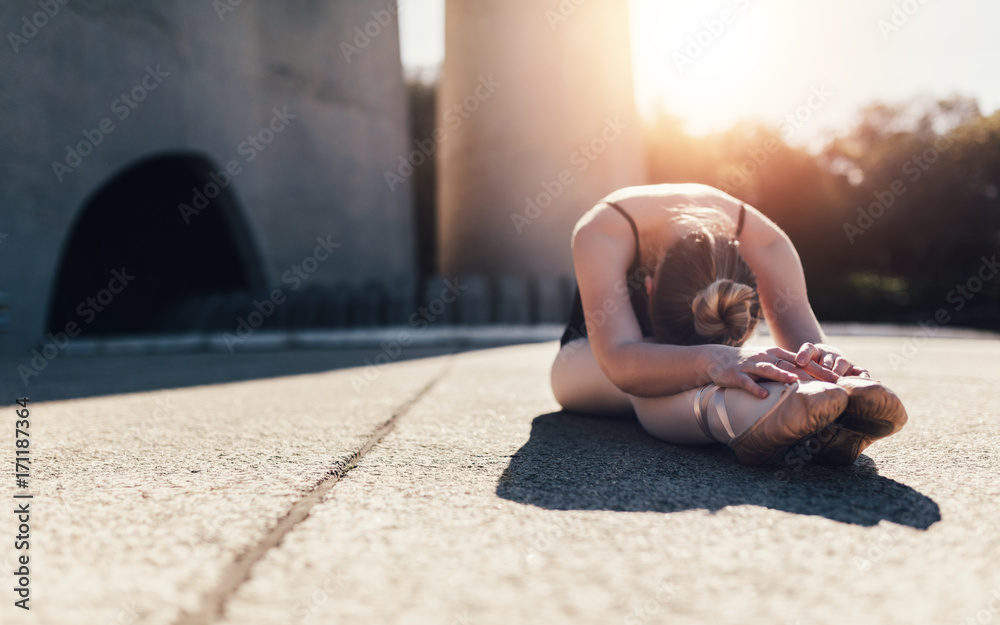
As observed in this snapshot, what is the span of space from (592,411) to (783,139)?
21.0 metres

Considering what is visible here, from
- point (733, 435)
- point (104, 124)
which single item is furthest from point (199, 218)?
point (733, 435)

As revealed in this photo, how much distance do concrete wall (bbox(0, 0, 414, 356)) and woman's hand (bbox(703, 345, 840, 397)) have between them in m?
6.72

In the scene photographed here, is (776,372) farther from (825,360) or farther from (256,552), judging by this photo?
(256,552)

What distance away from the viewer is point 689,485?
50.8 inches

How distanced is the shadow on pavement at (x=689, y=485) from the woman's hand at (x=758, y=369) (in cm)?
20

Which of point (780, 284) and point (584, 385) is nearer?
point (780, 284)

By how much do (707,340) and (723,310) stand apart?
86 mm

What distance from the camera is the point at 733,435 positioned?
1.41 metres

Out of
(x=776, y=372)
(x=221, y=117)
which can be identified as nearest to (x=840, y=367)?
(x=776, y=372)

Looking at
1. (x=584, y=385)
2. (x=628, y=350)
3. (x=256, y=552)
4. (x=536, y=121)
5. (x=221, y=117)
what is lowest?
(x=584, y=385)

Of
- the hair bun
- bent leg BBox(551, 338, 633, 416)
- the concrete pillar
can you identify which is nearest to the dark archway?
the concrete pillar

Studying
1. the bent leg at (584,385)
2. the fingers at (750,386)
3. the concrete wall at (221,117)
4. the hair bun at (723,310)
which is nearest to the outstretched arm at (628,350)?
the fingers at (750,386)

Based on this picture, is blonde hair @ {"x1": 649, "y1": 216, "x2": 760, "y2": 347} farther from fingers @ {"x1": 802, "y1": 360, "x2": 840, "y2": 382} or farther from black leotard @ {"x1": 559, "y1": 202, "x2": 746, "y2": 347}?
fingers @ {"x1": 802, "y1": 360, "x2": 840, "y2": 382}

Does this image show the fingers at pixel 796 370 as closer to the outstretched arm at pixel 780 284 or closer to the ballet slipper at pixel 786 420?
the ballet slipper at pixel 786 420
